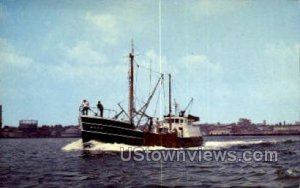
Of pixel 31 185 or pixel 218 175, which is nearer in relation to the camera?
pixel 31 185

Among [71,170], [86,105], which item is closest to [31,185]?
[71,170]

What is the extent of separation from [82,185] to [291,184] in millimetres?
7473

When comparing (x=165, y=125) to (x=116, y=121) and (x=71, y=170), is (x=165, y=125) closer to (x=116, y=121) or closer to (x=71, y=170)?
(x=116, y=121)

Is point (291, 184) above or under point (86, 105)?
under

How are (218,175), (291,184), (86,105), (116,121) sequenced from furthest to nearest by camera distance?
(116,121) → (86,105) → (218,175) → (291,184)

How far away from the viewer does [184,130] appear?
40.2 meters

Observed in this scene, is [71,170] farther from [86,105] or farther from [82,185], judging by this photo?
[86,105]

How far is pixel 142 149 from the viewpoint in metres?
34.0

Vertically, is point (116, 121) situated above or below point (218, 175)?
above

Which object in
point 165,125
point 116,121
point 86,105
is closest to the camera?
point 86,105

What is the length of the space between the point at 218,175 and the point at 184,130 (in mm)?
23100

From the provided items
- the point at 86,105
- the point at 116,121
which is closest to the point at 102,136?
the point at 116,121

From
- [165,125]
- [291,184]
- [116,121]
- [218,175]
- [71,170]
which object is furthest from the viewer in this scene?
[165,125]

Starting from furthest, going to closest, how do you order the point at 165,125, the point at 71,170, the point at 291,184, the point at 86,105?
1. the point at 165,125
2. the point at 86,105
3. the point at 71,170
4. the point at 291,184
